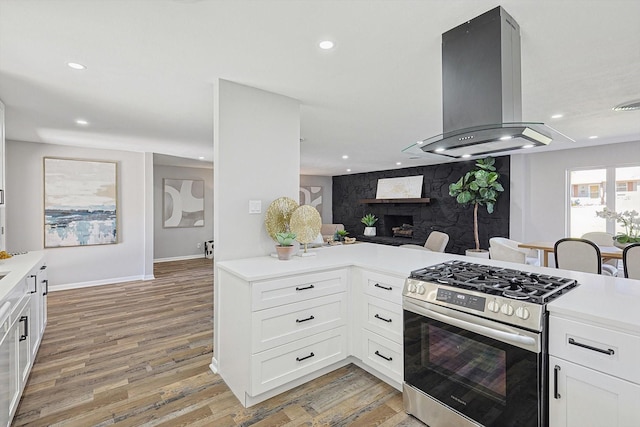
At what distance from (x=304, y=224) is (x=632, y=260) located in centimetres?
300

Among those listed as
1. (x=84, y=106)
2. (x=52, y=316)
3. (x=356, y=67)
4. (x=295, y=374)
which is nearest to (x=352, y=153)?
(x=356, y=67)

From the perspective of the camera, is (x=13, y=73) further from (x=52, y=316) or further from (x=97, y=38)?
(x=52, y=316)

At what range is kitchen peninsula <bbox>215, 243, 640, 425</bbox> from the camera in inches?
78.1

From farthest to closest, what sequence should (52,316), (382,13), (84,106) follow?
(52,316), (84,106), (382,13)

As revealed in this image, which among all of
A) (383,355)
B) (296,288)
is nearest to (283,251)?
(296,288)

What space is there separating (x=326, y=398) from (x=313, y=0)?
2362 millimetres

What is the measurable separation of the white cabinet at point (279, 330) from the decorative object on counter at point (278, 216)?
546 millimetres

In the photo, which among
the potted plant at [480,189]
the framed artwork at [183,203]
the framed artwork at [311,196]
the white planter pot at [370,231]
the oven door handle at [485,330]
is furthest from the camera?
the framed artwork at [311,196]

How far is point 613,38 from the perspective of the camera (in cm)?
186

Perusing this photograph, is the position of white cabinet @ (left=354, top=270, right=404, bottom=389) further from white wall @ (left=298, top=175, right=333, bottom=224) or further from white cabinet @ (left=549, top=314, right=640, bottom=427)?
white wall @ (left=298, top=175, right=333, bottom=224)

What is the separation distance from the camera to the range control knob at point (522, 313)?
4.70 feet

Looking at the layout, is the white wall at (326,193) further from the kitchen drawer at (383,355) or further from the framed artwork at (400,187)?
the kitchen drawer at (383,355)

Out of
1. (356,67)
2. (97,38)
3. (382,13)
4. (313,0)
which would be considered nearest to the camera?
(313,0)

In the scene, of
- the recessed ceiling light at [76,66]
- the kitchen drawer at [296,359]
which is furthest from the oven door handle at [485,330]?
the recessed ceiling light at [76,66]
